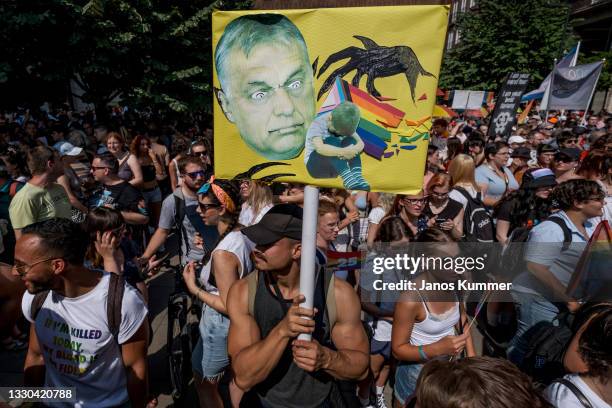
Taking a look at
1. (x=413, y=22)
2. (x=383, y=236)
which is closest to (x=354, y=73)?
(x=413, y=22)

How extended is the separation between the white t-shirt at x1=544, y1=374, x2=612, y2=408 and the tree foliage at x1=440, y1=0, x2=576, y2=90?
84.7 ft

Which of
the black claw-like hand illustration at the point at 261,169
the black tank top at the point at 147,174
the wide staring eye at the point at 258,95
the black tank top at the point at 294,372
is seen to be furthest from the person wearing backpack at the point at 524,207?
the black tank top at the point at 147,174

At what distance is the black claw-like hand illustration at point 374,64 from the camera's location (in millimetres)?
1463

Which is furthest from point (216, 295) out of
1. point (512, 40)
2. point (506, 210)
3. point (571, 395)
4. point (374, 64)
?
point (512, 40)

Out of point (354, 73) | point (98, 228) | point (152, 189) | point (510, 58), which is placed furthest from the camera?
point (510, 58)

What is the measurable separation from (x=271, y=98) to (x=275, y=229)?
593 mm

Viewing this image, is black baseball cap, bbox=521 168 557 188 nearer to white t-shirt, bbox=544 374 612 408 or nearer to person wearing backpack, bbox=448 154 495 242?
person wearing backpack, bbox=448 154 495 242

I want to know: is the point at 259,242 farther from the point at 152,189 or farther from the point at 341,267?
the point at 152,189

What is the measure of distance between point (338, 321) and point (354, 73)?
3.56 feet

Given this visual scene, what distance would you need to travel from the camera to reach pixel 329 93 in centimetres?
156

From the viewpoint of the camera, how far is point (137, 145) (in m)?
6.76

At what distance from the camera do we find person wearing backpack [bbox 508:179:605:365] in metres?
2.96

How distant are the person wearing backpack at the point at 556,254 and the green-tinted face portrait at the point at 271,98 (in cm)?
240

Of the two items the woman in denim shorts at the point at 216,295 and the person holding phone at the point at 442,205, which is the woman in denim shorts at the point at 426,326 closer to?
the woman in denim shorts at the point at 216,295
